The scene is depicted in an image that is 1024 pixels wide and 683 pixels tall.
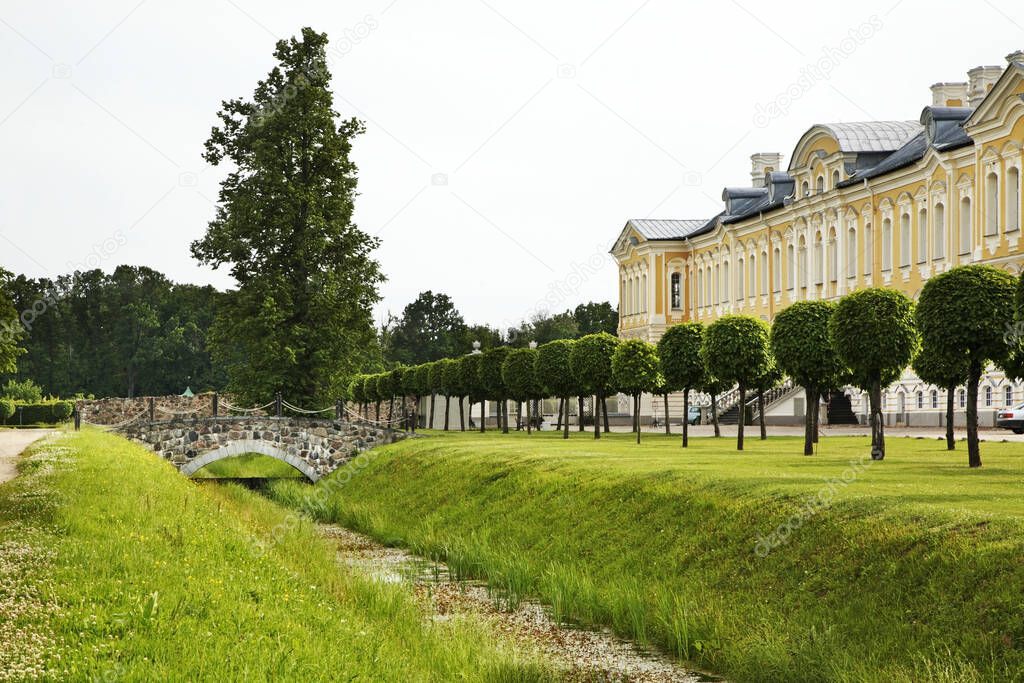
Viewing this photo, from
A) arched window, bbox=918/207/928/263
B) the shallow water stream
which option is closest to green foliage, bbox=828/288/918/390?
the shallow water stream

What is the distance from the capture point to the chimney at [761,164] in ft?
275

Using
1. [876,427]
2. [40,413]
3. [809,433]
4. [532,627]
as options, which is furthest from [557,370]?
[40,413]

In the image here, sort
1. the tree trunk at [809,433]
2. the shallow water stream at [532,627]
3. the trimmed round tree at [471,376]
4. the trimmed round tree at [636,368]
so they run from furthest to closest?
the trimmed round tree at [471,376], the trimmed round tree at [636,368], the tree trunk at [809,433], the shallow water stream at [532,627]

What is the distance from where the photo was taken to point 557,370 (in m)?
48.1

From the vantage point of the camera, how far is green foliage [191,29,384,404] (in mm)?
45656

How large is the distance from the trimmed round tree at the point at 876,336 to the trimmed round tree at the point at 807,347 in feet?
12.8

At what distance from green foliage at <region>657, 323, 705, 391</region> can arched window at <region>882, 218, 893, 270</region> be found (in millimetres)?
20101

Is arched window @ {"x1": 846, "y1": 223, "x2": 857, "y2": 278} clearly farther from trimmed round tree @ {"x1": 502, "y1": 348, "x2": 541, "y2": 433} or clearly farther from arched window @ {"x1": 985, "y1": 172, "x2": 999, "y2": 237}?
trimmed round tree @ {"x1": 502, "y1": 348, "x2": 541, "y2": 433}

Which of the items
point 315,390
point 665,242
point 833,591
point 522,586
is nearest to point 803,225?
point 665,242

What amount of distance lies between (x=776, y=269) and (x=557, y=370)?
83.4 feet

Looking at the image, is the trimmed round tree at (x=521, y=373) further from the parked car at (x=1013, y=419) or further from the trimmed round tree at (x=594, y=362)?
the parked car at (x=1013, y=419)

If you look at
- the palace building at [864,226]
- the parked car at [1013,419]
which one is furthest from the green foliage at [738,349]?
the palace building at [864,226]

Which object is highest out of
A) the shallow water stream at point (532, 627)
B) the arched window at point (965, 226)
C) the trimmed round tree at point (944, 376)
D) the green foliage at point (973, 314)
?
the arched window at point (965, 226)

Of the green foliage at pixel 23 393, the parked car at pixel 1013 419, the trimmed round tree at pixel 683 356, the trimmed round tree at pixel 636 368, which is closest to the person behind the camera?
the trimmed round tree at pixel 683 356
